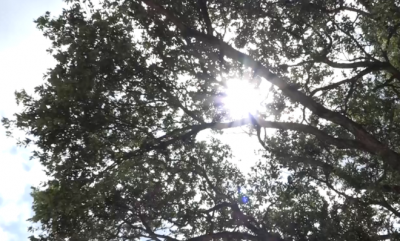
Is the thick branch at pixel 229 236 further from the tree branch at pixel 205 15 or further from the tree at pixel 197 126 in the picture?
the tree branch at pixel 205 15

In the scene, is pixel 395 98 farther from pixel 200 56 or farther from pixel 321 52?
pixel 200 56

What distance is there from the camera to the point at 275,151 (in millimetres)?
14633

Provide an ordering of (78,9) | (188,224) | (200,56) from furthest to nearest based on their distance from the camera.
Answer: (188,224)
(200,56)
(78,9)

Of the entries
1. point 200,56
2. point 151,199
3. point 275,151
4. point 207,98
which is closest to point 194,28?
point 200,56

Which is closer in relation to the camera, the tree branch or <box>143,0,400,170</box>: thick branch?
<box>143,0,400,170</box>: thick branch

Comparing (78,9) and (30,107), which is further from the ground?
(78,9)

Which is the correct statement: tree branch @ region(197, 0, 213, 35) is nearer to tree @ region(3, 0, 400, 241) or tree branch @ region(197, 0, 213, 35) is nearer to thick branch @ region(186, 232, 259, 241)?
tree @ region(3, 0, 400, 241)

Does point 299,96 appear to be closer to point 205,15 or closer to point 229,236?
point 205,15

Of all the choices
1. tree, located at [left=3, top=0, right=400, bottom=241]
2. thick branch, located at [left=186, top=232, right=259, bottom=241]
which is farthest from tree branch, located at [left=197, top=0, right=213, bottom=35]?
thick branch, located at [left=186, top=232, right=259, bottom=241]

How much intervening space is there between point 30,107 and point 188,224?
25.4 feet

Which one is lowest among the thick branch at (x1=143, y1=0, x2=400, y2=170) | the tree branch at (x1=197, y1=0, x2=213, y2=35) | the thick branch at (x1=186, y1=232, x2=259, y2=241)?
the thick branch at (x1=186, y1=232, x2=259, y2=241)

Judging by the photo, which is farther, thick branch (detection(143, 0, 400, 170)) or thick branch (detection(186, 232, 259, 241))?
thick branch (detection(186, 232, 259, 241))

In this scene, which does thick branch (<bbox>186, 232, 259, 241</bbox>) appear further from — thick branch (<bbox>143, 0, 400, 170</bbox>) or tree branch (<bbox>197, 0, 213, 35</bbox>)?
tree branch (<bbox>197, 0, 213, 35</bbox>)

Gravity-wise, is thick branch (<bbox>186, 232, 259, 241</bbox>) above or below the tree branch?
below
